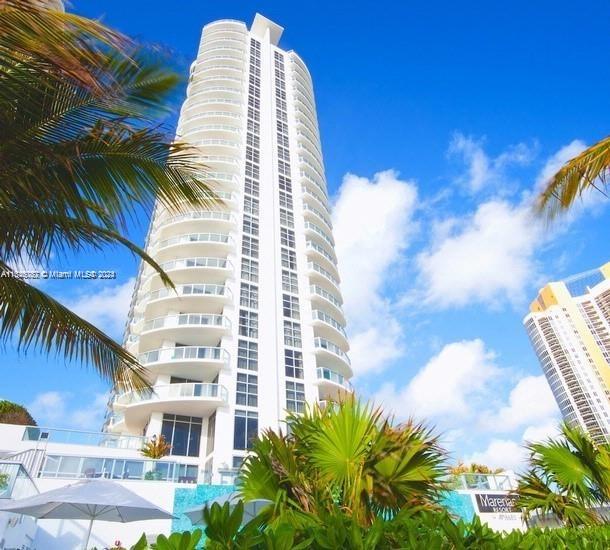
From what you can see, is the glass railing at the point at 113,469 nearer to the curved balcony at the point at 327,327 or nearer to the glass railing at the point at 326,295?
the curved balcony at the point at 327,327

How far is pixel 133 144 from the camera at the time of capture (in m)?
4.66

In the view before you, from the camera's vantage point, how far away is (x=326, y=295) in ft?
123

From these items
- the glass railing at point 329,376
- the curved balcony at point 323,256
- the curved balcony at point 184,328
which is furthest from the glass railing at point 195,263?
the glass railing at point 329,376

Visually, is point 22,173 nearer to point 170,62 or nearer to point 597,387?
point 170,62

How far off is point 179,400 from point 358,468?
23447 millimetres

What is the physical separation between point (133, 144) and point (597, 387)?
11669 centimetres

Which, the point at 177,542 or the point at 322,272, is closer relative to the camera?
the point at 177,542

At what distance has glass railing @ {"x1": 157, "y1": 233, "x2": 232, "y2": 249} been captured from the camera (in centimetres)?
3359

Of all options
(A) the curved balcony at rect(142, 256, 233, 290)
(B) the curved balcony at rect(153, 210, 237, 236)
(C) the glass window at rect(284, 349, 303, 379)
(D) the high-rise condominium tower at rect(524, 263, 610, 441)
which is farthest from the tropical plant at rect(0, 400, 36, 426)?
(D) the high-rise condominium tower at rect(524, 263, 610, 441)

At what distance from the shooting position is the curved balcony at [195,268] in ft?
105

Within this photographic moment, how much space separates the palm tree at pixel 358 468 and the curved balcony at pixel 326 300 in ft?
99.8

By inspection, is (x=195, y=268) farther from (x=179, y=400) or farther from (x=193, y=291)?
(x=179, y=400)

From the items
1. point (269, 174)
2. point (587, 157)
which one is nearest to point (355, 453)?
point (587, 157)

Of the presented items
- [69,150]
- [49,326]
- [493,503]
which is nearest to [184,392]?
[493,503]
